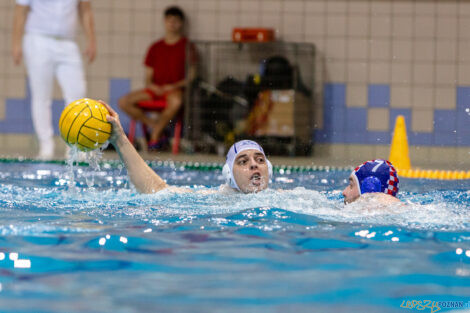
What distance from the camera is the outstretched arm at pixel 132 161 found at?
4.01 meters

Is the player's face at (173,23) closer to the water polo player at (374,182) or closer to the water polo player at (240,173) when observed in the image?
the water polo player at (240,173)

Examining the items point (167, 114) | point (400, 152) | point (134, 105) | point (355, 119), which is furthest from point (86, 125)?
point (355, 119)

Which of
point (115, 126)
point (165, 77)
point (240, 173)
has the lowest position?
point (240, 173)

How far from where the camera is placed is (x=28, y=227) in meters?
3.13

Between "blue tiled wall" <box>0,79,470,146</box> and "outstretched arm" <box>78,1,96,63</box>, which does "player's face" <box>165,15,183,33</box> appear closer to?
"blue tiled wall" <box>0,79,470,146</box>

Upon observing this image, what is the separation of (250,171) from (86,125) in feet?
3.13

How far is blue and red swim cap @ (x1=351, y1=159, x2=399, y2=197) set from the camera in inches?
145

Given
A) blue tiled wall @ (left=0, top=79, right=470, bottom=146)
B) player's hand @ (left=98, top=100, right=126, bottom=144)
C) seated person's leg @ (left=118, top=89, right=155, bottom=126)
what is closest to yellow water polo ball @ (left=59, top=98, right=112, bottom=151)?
player's hand @ (left=98, top=100, right=126, bottom=144)

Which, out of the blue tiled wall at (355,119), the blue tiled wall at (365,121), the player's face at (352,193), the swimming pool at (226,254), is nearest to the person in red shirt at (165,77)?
the blue tiled wall at (355,119)

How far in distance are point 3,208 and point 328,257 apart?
1.96m

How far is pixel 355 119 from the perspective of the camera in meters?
9.45

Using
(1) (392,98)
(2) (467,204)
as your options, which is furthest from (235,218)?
(1) (392,98)

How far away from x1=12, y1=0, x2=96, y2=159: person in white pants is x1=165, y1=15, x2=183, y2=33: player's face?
5.40 ft

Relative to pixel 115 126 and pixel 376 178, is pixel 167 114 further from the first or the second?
pixel 376 178
